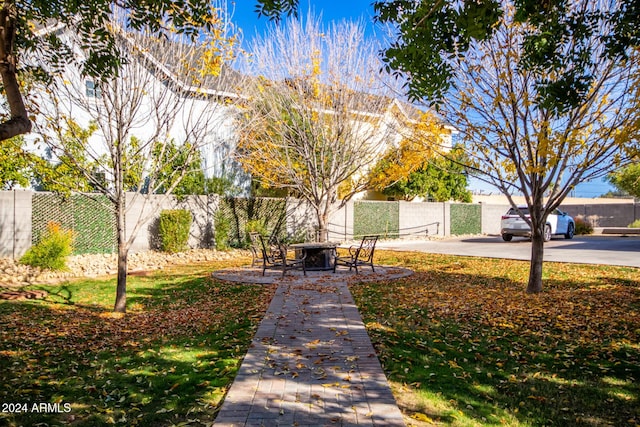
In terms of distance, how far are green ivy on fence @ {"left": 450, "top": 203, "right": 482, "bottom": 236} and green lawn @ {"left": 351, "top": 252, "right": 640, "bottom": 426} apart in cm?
1706

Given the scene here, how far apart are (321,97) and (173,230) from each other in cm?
667

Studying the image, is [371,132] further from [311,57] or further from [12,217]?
[12,217]

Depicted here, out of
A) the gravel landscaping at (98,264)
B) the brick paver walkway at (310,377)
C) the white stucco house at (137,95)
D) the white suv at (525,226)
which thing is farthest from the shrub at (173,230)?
the white suv at (525,226)

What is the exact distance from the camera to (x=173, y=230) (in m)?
15.3

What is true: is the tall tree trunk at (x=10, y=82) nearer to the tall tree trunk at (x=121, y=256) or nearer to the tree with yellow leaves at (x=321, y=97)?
the tall tree trunk at (x=121, y=256)

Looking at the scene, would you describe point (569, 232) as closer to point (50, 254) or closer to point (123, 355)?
point (50, 254)

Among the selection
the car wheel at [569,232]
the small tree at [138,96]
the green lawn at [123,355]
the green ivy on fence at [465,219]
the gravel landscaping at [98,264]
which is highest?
the small tree at [138,96]

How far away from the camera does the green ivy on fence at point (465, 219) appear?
87.9 feet

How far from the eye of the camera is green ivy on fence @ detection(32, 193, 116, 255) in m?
12.9

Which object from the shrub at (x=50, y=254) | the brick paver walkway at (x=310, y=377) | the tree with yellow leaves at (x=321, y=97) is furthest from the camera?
the tree with yellow leaves at (x=321, y=97)

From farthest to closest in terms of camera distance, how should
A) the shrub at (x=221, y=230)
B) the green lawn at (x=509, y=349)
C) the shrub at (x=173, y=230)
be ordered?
the shrub at (x=221, y=230) < the shrub at (x=173, y=230) < the green lawn at (x=509, y=349)

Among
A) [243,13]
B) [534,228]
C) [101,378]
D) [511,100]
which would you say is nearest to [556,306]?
[534,228]

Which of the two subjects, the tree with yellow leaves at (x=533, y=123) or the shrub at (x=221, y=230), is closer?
the tree with yellow leaves at (x=533, y=123)

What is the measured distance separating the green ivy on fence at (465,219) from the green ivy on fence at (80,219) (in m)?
19.0
